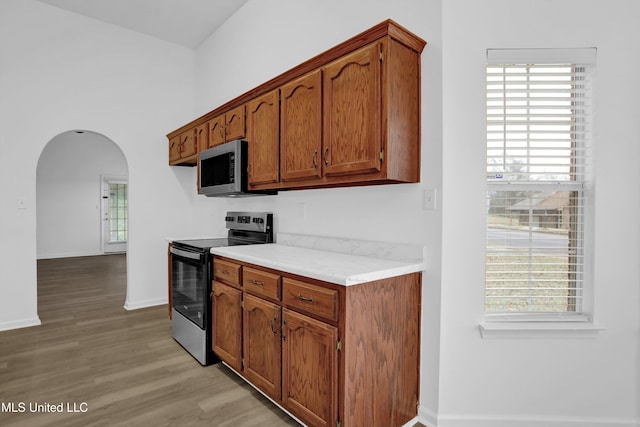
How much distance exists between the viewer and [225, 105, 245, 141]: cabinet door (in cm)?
287

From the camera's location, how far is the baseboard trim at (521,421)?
1834 mm

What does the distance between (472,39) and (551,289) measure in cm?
143

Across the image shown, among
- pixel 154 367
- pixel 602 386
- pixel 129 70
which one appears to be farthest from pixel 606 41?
pixel 129 70

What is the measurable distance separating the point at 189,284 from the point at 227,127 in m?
1.40

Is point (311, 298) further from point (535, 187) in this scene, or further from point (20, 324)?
point (20, 324)

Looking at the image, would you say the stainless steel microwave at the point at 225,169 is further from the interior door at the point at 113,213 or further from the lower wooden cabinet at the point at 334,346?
the interior door at the point at 113,213

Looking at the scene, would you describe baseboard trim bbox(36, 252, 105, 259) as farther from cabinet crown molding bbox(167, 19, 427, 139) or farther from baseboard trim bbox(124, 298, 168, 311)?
cabinet crown molding bbox(167, 19, 427, 139)

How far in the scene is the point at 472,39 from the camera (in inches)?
73.3

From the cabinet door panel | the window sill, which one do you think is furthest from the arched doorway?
the window sill

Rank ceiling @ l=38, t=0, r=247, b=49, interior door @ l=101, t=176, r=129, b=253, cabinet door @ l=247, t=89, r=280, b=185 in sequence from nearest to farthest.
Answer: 1. cabinet door @ l=247, t=89, r=280, b=185
2. ceiling @ l=38, t=0, r=247, b=49
3. interior door @ l=101, t=176, r=129, b=253

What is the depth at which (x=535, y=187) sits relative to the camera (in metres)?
1.90

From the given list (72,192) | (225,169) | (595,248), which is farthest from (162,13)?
(72,192)

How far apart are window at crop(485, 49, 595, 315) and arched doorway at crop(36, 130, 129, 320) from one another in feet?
23.9

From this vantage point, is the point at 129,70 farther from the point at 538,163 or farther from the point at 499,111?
the point at 538,163
